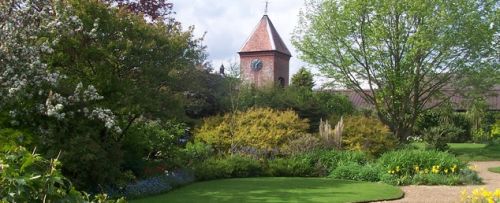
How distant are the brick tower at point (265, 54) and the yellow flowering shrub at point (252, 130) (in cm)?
2351

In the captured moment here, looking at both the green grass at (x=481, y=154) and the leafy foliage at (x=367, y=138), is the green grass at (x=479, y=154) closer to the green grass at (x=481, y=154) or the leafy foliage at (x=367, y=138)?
the green grass at (x=481, y=154)

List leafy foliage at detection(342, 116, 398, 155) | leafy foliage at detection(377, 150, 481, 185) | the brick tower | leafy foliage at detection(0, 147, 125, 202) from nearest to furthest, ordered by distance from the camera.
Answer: leafy foliage at detection(0, 147, 125, 202) < leafy foliage at detection(377, 150, 481, 185) < leafy foliage at detection(342, 116, 398, 155) < the brick tower

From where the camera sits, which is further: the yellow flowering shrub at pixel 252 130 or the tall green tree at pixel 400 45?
the tall green tree at pixel 400 45

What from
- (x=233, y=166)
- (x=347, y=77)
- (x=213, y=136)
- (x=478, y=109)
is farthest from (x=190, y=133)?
(x=478, y=109)

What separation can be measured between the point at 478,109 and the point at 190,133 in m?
21.7

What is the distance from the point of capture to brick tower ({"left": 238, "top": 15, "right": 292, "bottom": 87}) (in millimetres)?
43031

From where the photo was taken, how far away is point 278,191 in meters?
12.1

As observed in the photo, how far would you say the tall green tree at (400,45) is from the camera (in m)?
22.9

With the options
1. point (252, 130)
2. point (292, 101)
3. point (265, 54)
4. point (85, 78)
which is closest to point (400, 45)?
point (292, 101)

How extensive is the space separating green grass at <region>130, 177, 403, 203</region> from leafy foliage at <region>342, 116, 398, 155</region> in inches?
174

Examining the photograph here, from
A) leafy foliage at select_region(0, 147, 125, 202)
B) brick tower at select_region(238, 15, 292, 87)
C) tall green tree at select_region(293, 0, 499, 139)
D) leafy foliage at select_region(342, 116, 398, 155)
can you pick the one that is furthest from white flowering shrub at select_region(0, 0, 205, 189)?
brick tower at select_region(238, 15, 292, 87)

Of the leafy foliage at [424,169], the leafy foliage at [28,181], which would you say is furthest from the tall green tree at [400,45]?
the leafy foliage at [28,181]

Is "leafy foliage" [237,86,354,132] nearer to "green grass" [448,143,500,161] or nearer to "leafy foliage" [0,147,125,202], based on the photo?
"green grass" [448,143,500,161]

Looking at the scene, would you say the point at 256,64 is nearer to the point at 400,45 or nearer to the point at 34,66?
the point at 400,45
